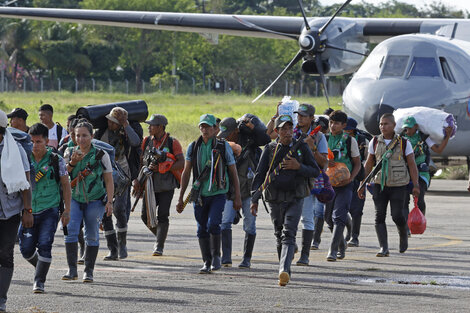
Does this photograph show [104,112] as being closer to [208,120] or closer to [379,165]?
[208,120]

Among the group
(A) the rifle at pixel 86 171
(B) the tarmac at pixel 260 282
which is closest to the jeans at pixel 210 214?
(B) the tarmac at pixel 260 282

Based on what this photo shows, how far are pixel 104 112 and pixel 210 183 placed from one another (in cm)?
173

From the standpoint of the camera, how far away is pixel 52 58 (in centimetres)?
8338

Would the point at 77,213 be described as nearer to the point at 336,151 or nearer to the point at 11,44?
the point at 336,151

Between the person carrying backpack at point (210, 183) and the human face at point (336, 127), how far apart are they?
5.59 feet

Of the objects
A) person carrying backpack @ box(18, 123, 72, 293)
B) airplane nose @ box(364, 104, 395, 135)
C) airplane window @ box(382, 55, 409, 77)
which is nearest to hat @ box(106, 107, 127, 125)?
person carrying backpack @ box(18, 123, 72, 293)

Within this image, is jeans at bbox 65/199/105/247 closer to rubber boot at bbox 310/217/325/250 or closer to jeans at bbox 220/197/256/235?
jeans at bbox 220/197/256/235

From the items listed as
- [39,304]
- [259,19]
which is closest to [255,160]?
[39,304]

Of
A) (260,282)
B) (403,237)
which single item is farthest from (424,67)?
(260,282)

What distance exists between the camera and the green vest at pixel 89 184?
9133 millimetres

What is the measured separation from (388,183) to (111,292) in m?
4.05

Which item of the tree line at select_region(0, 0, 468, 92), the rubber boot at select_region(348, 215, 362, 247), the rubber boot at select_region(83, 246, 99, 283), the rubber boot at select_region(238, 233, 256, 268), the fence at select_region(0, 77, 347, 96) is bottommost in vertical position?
the fence at select_region(0, 77, 347, 96)

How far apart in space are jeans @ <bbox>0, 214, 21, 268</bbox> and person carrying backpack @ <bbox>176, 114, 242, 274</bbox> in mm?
2621

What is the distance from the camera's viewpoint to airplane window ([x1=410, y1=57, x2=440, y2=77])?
1956 centimetres
